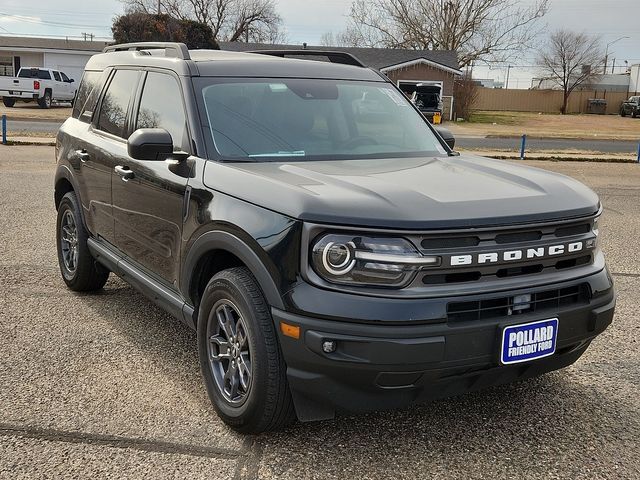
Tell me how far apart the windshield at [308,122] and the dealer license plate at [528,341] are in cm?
152

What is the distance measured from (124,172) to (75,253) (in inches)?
59.9

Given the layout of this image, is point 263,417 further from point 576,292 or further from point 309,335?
point 576,292

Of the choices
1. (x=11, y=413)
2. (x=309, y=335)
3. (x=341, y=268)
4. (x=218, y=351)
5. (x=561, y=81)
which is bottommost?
(x=11, y=413)

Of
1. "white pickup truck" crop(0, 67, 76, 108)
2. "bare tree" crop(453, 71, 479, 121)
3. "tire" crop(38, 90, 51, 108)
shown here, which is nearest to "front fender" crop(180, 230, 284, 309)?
"white pickup truck" crop(0, 67, 76, 108)

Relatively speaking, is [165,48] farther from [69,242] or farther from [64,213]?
[69,242]

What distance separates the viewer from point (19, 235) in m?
7.88

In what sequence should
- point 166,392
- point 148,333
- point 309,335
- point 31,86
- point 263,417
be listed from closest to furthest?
1. point 309,335
2. point 263,417
3. point 166,392
4. point 148,333
5. point 31,86

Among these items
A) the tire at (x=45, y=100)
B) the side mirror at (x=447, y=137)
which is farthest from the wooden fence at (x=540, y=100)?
the side mirror at (x=447, y=137)

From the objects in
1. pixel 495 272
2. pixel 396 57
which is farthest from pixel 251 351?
pixel 396 57

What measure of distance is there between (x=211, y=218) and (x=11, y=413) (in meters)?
1.44

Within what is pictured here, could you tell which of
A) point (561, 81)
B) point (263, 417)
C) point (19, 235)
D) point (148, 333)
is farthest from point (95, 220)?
point (561, 81)

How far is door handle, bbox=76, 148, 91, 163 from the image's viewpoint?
5.09m

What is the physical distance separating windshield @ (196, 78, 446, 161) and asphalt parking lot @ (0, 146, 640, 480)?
143 cm

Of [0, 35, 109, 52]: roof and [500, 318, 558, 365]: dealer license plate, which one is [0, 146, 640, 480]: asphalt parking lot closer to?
[500, 318, 558, 365]: dealer license plate
